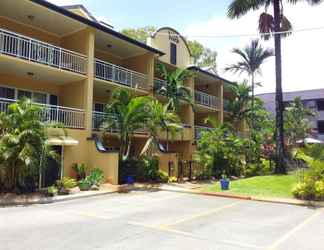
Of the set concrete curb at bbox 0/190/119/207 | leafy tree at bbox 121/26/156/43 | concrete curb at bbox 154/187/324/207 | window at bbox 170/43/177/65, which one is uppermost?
leafy tree at bbox 121/26/156/43

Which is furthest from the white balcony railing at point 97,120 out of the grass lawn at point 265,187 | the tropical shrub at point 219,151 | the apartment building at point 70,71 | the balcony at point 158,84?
the grass lawn at point 265,187

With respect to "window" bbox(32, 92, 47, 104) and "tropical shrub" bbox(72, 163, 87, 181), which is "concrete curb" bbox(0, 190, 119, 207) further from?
"window" bbox(32, 92, 47, 104)

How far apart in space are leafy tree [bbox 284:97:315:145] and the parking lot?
2515 cm

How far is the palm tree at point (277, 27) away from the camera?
1970 centimetres

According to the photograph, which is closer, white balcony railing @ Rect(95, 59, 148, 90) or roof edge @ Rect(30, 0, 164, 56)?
roof edge @ Rect(30, 0, 164, 56)

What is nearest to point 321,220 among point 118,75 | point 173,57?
point 118,75

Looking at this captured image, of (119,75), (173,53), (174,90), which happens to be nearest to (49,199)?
(119,75)

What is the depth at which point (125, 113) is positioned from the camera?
17.4 m

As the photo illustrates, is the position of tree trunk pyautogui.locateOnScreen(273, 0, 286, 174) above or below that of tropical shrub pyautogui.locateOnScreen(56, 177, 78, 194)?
above

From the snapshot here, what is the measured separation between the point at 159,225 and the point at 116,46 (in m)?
15.3

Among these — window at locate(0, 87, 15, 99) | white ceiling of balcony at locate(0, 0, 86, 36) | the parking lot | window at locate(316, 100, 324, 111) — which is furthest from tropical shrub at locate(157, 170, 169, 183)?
window at locate(316, 100, 324, 111)

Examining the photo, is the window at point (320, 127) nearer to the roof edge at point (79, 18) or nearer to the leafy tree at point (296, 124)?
the leafy tree at point (296, 124)

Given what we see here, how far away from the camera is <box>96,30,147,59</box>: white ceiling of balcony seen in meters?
19.9

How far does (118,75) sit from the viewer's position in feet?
66.9
